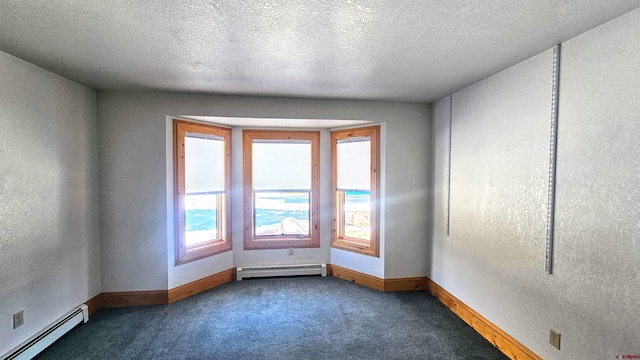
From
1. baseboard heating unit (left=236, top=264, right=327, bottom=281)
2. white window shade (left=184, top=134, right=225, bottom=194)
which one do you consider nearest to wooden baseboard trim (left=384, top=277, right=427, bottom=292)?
baseboard heating unit (left=236, top=264, right=327, bottom=281)

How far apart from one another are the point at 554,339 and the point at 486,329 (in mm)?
724

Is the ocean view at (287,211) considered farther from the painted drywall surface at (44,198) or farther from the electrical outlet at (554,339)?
the electrical outlet at (554,339)

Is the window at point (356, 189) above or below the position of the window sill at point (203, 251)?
above

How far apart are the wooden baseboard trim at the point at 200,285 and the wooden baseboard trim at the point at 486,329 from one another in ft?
9.14

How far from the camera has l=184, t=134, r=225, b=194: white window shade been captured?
3.72 metres

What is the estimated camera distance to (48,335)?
2570mm

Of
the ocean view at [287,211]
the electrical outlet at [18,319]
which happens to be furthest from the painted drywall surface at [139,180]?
the electrical outlet at [18,319]

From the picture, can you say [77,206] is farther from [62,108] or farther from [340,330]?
[340,330]

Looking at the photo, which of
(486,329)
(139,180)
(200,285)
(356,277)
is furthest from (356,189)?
(139,180)

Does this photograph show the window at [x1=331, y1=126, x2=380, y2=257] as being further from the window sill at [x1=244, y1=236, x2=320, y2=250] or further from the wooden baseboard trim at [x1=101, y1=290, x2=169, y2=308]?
the wooden baseboard trim at [x1=101, y1=290, x2=169, y2=308]

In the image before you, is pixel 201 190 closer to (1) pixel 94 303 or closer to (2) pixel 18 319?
(1) pixel 94 303

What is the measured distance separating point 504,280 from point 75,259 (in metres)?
4.10

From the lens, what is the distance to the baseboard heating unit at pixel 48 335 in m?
2.31

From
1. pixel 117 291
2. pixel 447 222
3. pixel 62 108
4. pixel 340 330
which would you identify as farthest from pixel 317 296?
pixel 62 108
